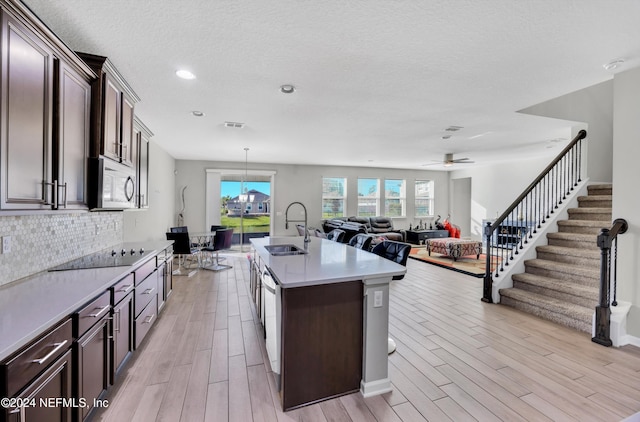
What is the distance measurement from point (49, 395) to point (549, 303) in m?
4.64

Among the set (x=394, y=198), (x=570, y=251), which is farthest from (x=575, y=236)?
(x=394, y=198)

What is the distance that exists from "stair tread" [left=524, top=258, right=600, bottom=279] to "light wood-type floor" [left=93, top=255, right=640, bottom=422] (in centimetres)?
85

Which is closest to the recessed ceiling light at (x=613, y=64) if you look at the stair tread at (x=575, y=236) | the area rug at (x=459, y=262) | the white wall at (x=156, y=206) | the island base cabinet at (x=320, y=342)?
the stair tread at (x=575, y=236)

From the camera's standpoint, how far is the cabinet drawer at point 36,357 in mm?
1111

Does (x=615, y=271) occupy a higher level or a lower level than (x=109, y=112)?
lower

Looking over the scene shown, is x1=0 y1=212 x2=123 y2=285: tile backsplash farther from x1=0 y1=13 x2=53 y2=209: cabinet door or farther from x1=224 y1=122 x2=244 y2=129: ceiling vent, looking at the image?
x1=224 y1=122 x2=244 y2=129: ceiling vent

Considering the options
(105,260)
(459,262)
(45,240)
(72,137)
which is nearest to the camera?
(72,137)

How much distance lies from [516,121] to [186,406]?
5445 millimetres

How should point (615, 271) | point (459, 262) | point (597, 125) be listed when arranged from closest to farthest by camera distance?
1. point (615, 271)
2. point (597, 125)
3. point (459, 262)

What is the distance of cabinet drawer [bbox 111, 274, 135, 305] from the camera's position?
2.05 m

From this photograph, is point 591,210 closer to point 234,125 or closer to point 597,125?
point 597,125

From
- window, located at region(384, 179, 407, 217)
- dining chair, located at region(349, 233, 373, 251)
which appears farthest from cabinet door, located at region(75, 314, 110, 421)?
window, located at region(384, 179, 407, 217)

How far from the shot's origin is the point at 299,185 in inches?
362

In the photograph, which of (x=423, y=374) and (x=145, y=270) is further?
(x=145, y=270)
